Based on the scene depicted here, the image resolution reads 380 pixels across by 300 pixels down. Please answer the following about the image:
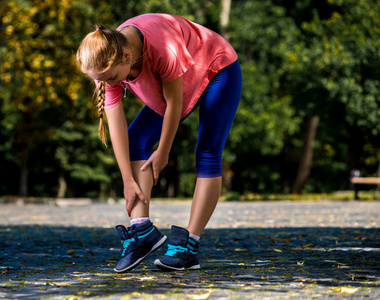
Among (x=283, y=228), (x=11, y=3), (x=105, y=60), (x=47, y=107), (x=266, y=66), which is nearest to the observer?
(x=105, y=60)

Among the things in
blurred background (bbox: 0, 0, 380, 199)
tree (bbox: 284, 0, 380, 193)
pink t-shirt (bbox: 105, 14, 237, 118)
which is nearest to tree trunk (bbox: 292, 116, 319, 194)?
blurred background (bbox: 0, 0, 380, 199)

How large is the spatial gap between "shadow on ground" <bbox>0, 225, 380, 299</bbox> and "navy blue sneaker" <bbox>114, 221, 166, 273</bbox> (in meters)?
0.07

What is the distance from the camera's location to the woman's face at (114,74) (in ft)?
11.7

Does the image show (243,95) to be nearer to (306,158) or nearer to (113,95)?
(306,158)

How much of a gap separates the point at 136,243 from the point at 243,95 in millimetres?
23839

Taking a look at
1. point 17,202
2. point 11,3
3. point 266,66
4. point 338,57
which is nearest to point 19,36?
point 11,3

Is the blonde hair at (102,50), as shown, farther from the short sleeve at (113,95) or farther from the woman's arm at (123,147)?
the woman's arm at (123,147)

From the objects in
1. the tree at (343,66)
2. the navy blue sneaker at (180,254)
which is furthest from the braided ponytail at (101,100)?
the tree at (343,66)

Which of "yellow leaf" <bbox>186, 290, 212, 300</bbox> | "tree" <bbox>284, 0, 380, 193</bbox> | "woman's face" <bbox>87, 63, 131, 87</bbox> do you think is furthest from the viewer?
"tree" <bbox>284, 0, 380, 193</bbox>

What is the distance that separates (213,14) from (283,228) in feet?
62.7

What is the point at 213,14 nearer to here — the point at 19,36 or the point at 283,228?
the point at 19,36

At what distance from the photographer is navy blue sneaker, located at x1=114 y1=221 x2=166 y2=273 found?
4062mm

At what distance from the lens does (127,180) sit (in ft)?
13.4

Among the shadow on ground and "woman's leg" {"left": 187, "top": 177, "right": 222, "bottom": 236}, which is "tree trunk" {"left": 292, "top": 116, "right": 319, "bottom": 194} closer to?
the shadow on ground
